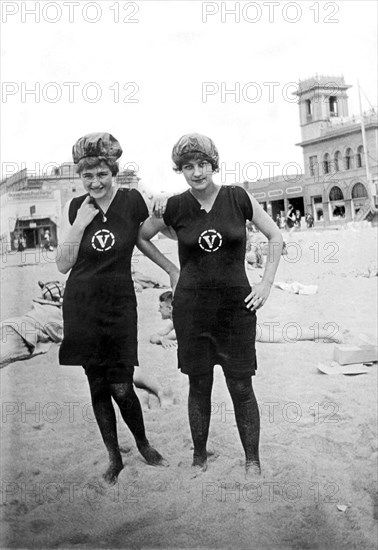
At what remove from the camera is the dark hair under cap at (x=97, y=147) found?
12.1 ft

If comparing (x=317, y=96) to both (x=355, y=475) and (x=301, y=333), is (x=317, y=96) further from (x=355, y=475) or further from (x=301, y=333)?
(x=355, y=475)

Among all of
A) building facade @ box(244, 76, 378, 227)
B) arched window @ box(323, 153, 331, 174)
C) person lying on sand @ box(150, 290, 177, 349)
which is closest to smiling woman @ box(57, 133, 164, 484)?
person lying on sand @ box(150, 290, 177, 349)

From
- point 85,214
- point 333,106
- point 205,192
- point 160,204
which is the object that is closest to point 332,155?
point 333,106

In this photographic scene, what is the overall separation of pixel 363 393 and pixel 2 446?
190 cm

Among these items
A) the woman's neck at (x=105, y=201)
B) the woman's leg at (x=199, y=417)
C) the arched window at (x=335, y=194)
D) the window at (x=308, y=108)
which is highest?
the window at (x=308, y=108)

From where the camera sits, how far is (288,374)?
12.6 feet

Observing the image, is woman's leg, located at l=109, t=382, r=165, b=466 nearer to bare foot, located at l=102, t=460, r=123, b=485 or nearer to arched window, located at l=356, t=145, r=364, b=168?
bare foot, located at l=102, t=460, r=123, b=485

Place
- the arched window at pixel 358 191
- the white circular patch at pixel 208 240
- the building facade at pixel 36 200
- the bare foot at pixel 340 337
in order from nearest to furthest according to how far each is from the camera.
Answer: the white circular patch at pixel 208 240, the building facade at pixel 36 200, the bare foot at pixel 340 337, the arched window at pixel 358 191

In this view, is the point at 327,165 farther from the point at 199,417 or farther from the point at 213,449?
the point at 213,449

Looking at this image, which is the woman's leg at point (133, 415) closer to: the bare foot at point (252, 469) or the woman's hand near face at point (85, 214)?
the bare foot at point (252, 469)

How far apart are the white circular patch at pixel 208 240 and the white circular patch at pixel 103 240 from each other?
1.44ft

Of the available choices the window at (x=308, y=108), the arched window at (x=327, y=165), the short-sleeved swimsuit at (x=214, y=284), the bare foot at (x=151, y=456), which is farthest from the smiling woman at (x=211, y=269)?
the window at (x=308, y=108)

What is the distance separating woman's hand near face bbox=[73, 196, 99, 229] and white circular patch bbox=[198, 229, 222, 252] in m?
0.53

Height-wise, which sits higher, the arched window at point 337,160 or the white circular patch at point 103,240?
the arched window at point 337,160
